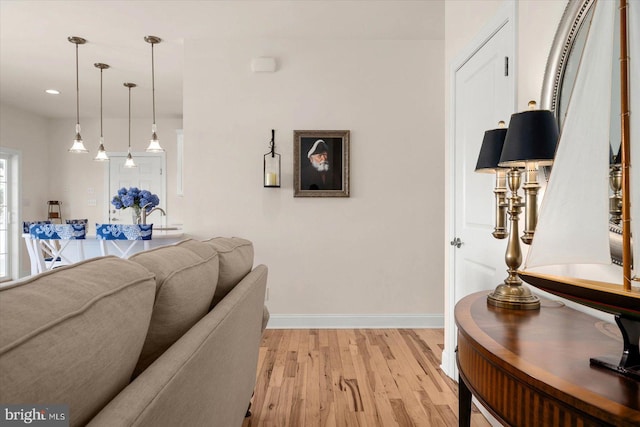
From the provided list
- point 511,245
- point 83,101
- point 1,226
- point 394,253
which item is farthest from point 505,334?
point 1,226

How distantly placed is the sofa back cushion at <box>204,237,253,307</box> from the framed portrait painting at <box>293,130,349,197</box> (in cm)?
195

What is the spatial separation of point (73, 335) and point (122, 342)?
0.12 metres

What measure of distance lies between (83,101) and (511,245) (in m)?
6.17

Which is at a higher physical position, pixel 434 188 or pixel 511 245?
pixel 434 188

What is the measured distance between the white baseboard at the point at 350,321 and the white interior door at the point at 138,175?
396 cm

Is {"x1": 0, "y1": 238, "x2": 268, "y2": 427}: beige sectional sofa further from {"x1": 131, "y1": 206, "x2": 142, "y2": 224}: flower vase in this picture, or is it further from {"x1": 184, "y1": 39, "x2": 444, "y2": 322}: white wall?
{"x1": 131, "y1": 206, "x2": 142, "y2": 224}: flower vase

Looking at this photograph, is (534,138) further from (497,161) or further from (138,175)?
(138,175)

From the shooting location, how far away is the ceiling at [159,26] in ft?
10.1

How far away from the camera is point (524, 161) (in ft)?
3.91

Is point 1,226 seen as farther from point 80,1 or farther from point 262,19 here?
point 262,19

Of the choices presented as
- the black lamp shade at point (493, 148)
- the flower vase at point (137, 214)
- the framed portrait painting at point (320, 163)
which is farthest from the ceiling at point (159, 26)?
the black lamp shade at point (493, 148)

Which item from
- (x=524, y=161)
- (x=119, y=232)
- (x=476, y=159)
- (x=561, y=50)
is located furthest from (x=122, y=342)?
(x=119, y=232)

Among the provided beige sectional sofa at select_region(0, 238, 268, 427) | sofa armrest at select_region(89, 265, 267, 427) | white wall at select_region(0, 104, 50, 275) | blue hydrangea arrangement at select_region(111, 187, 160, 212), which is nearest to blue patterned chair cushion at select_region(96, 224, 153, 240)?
blue hydrangea arrangement at select_region(111, 187, 160, 212)

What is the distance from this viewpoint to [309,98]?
3676mm
